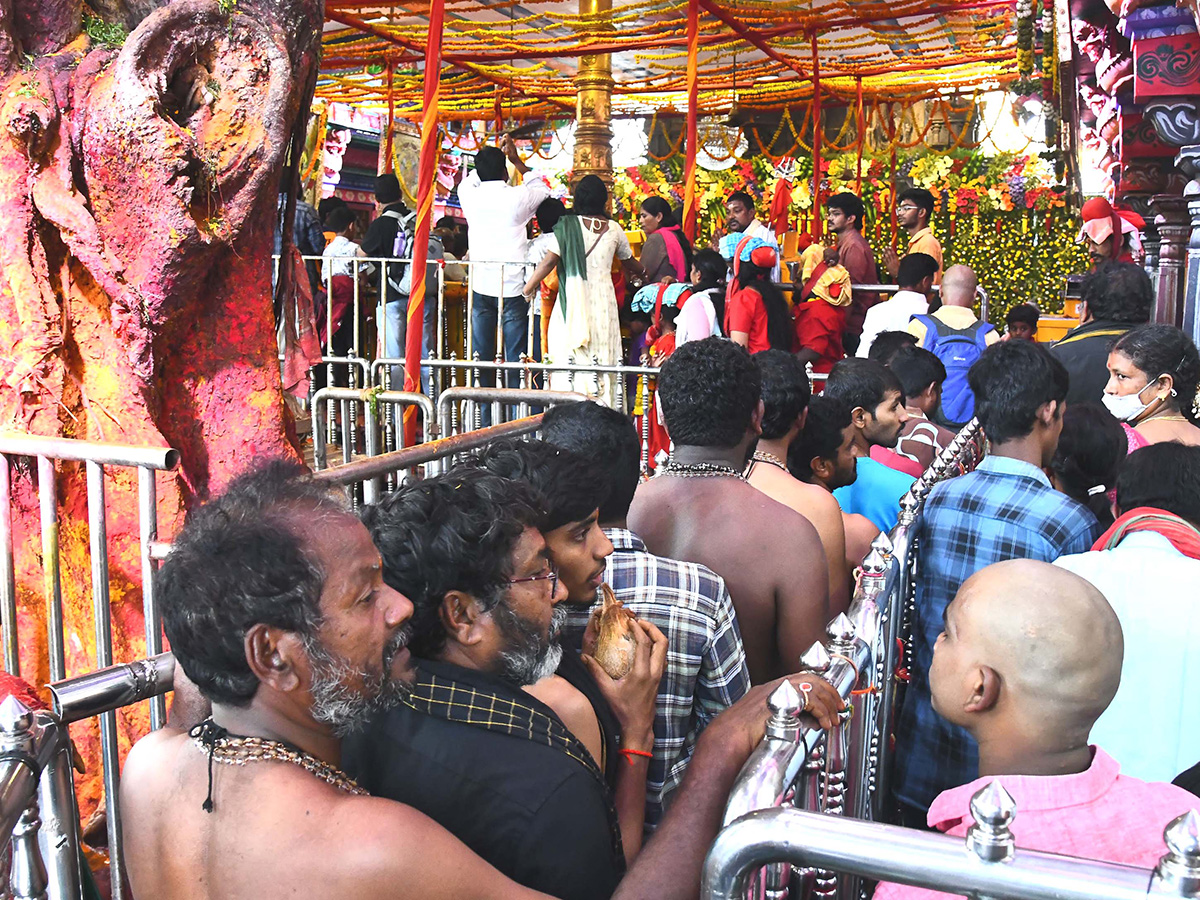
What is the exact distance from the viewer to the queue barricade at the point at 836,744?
116 cm

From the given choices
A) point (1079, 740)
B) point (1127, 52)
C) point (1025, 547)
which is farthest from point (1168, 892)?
point (1127, 52)

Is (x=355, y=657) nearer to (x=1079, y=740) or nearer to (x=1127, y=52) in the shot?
(x=1079, y=740)

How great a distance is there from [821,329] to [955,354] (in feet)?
7.78

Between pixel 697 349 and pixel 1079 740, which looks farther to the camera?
pixel 697 349

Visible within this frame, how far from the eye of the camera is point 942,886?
0.92 m

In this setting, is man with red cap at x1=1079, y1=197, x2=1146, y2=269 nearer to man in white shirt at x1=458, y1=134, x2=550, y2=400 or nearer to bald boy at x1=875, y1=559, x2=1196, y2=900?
man in white shirt at x1=458, y1=134, x2=550, y2=400

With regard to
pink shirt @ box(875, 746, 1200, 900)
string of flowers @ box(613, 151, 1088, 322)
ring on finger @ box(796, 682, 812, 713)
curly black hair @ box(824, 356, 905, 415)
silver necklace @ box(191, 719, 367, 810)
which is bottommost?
pink shirt @ box(875, 746, 1200, 900)

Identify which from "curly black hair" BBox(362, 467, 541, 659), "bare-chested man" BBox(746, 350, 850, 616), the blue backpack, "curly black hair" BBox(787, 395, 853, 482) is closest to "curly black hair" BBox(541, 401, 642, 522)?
"bare-chested man" BBox(746, 350, 850, 616)

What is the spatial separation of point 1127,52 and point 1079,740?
4.64 meters

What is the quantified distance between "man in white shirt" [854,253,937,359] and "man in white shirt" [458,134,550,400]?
103 inches

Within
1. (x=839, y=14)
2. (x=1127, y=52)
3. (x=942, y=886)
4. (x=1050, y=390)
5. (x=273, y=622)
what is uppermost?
(x=839, y=14)

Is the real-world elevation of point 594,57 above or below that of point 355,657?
above

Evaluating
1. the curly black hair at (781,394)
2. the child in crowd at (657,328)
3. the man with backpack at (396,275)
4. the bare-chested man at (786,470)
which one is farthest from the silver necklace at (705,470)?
the man with backpack at (396,275)

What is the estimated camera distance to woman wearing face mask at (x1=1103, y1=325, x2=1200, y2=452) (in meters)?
3.51
